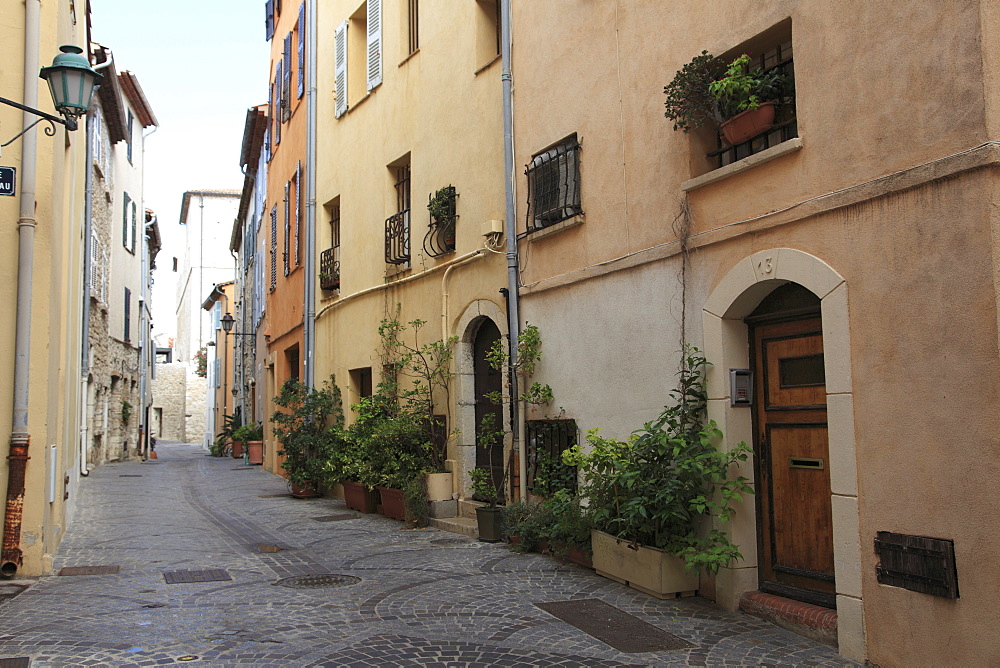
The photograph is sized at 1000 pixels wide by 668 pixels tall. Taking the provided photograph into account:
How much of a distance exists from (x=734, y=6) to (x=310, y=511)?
8.94m

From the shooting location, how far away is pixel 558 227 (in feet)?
26.6

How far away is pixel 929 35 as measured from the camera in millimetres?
4602

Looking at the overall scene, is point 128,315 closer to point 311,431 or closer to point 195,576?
point 311,431

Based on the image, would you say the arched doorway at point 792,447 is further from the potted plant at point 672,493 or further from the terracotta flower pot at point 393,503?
the terracotta flower pot at point 393,503

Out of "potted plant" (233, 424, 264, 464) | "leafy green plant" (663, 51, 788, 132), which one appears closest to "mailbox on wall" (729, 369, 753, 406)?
"leafy green plant" (663, 51, 788, 132)

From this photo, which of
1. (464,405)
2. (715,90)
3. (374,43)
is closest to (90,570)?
(464,405)

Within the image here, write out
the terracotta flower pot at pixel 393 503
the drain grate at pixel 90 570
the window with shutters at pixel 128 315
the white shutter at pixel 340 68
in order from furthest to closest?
1. the window with shutters at pixel 128 315
2. the white shutter at pixel 340 68
3. the terracotta flower pot at pixel 393 503
4. the drain grate at pixel 90 570

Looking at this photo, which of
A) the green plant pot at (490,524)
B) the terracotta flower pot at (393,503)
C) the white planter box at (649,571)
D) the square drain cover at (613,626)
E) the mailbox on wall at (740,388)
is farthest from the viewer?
the terracotta flower pot at (393,503)

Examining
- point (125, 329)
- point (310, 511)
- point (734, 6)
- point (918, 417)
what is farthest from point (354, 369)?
point (125, 329)

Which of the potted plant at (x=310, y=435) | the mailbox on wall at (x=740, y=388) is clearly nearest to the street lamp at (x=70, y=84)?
the mailbox on wall at (x=740, y=388)

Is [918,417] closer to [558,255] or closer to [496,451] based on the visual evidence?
[558,255]

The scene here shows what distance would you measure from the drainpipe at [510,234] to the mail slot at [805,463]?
347 cm

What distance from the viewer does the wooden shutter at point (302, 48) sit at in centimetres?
1627

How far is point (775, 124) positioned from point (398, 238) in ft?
22.8
